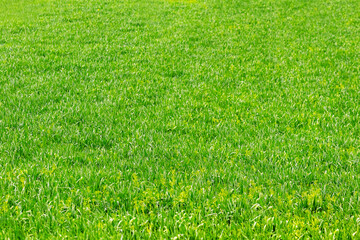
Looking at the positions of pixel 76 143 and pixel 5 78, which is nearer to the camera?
pixel 76 143

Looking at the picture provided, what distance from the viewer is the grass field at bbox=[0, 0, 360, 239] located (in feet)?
11.8

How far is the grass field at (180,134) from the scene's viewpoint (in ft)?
11.8

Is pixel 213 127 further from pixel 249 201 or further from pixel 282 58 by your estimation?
pixel 282 58

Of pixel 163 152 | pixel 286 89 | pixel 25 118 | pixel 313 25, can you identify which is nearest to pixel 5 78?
pixel 25 118

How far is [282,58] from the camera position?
452 inches

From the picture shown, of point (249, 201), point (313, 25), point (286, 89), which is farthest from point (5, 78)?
point (313, 25)

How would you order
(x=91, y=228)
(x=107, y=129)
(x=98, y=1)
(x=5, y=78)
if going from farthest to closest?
(x=98, y=1)
(x=5, y=78)
(x=107, y=129)
(x=91, y=228)

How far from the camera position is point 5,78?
Answer: 9.46m

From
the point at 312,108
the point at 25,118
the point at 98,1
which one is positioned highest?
the point at 98,1

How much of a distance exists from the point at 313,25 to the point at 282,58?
580cm

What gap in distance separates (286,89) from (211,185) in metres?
4.96

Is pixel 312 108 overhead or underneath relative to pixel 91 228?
underneath

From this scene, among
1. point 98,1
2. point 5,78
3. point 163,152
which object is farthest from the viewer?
point 98,1

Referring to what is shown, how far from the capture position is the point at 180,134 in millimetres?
6359
